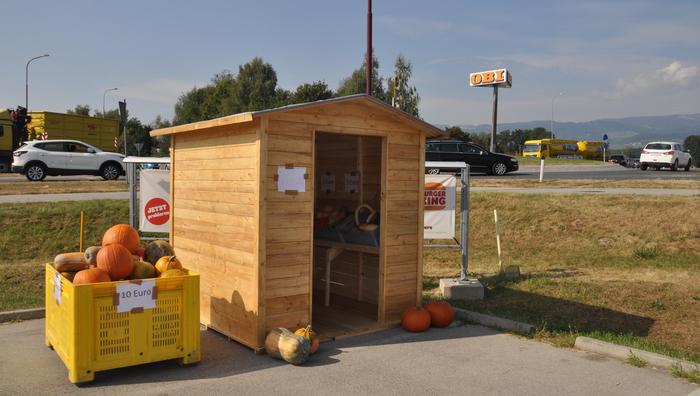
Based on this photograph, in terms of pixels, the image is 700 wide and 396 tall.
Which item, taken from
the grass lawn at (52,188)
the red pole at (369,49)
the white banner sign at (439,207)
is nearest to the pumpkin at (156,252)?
the white banner sign at (439,207)

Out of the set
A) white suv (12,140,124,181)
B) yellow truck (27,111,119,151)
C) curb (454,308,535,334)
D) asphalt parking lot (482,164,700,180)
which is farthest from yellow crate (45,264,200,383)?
yellow truck (27,111,119,151)

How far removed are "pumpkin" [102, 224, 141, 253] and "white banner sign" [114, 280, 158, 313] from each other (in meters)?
0.86

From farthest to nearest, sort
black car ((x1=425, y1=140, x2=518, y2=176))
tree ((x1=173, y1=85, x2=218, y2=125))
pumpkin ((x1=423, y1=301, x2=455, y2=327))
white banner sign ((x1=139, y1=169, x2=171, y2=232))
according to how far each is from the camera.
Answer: tree ((x1=173, y1=85, x2=218, y2=125)) < black car ((x1=425, y1=140, x2=518, y2=176)) < white banner sign ((x1=139, y1=169, x2=171, y2=232)) < pumpkin ((x1=423, y1=301, x2=455, y2=327))

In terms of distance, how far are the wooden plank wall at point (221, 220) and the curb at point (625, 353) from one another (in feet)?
11.9

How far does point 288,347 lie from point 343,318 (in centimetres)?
214

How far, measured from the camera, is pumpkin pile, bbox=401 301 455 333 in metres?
7.40

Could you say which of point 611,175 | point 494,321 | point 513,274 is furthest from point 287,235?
point 611,175

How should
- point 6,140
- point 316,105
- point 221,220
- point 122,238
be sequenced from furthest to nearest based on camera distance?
point 6,140 < point 221,220 < point 316,105 < point 122,238

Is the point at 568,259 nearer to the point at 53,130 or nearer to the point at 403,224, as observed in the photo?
the point at 403,224

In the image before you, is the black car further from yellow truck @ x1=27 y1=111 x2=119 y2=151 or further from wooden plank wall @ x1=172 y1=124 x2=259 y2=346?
wooden plank wall @ x1=172 y1=124 x2=259 y2=346

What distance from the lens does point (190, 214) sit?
775 cm

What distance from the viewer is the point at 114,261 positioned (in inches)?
223

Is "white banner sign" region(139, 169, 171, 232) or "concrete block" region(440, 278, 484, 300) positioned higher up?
"white banner sign" region(139, 169, 171, 232)

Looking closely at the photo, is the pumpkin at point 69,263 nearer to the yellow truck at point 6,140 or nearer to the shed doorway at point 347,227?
the shed doorway at point 347,227
